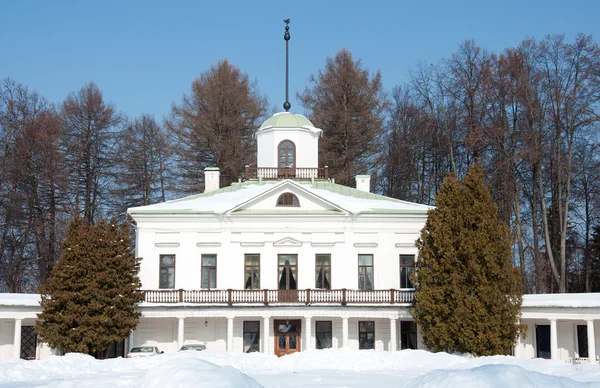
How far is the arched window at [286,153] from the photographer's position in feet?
134

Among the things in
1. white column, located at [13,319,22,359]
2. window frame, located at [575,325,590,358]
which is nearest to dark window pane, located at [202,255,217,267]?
white column, located at [13,319,22,359]

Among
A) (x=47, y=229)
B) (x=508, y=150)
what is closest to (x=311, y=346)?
(x=508, y=150)

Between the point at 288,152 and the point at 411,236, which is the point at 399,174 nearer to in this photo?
the point at 288,152

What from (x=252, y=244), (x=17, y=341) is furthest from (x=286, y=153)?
(x=17, y=341)

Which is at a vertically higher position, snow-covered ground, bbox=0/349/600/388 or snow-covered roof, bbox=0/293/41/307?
snow-covered roof, bbox=0/293/41/307

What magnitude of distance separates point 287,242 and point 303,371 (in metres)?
10.7

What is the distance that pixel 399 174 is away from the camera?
51469 millimetres

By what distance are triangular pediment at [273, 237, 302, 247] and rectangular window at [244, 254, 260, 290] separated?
1.02 meters

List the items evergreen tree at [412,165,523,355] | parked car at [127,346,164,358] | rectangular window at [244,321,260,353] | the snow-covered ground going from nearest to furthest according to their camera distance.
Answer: the snow-covered ground < parked car at [127,346,164,358] < evergreen tree at [412,165,523,355] < rectangular window at [244,321,260,353]

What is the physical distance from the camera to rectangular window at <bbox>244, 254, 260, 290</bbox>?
35.7m

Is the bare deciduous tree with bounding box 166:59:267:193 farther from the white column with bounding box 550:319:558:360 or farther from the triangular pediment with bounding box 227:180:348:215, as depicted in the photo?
the white column with bounding box 550:319:558:360

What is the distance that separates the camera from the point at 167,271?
1405 inches

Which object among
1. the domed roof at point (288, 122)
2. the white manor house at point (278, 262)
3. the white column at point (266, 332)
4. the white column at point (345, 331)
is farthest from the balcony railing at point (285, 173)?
the white column at point (345, 331)

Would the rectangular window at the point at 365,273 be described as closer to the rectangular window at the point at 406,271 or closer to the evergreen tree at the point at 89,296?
the rectangular window at the point at 406,271
